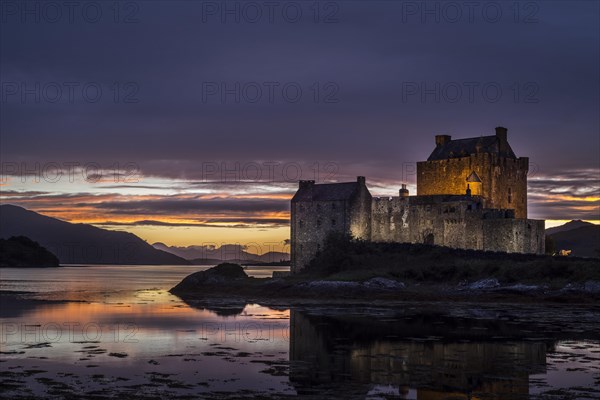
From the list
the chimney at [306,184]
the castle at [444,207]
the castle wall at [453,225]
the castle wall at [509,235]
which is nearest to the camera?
the castle wall at [509,235]

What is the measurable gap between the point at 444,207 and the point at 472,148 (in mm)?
9559

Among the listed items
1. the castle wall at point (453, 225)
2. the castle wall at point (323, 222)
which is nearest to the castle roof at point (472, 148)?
the castle wall at point (453, 225)

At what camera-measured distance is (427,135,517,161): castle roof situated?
193 feet

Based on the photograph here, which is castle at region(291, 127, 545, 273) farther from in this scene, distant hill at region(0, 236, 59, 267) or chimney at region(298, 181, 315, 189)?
distant hill at region(0, 236, 59, 267)

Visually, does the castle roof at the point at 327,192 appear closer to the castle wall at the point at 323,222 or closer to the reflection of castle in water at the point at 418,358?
the castle wall at the point at 323,222

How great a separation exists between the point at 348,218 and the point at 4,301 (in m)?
24.4

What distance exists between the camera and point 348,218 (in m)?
55.1

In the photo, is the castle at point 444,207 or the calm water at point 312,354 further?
the castle at point 444,207

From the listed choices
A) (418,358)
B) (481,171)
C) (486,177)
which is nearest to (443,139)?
(481,171)

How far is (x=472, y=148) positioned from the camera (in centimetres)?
5928

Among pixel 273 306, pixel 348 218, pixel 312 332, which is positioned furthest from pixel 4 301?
pixel 312 332

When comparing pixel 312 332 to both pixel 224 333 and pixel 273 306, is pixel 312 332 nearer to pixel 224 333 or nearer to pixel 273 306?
pixel 224 333

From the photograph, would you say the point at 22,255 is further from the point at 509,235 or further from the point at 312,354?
the point at 312,354

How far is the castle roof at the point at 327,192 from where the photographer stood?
183ft
